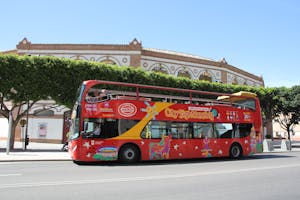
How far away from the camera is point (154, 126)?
13.7 meters

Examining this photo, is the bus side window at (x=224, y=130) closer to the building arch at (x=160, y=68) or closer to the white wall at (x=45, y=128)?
the building arch at (x=160, y=68)

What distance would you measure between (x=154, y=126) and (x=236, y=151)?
6076 mm

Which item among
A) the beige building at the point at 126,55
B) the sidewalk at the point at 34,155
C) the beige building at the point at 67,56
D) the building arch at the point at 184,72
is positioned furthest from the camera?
the building arch at the point at 184,72

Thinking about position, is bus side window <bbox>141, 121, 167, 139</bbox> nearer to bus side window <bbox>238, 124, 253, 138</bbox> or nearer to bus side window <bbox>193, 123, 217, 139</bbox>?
bus side window <bbox>193, 123, 217, 139</bbox>

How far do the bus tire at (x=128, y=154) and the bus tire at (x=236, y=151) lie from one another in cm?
631

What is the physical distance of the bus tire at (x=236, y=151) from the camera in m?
16.2

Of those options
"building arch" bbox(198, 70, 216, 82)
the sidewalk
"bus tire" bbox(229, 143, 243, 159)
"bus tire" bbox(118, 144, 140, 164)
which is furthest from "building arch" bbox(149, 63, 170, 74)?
"bus tire" bbox(118, 144, 140, 164)

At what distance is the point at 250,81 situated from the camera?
46.3 metres

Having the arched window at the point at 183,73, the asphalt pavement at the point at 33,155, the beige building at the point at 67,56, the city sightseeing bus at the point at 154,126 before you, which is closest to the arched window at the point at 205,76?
the arched window at the point at 183,73

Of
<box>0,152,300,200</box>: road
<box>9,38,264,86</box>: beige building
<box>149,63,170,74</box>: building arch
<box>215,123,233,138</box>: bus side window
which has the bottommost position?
<box>0,152,300,200</box>: road

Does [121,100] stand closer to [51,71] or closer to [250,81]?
[51,71]

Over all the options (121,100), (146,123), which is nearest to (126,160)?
(146,123)

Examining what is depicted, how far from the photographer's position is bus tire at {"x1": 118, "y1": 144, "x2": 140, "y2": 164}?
13.0 meters

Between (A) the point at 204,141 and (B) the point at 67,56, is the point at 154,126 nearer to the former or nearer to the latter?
(A) the point at 204,141
